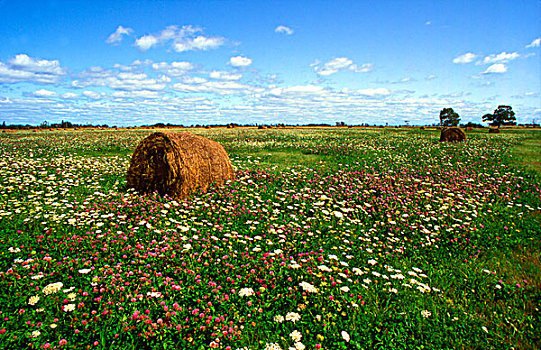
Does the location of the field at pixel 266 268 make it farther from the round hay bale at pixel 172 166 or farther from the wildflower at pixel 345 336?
the round hay bale at pixel 172 166

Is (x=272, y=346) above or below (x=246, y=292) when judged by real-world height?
below

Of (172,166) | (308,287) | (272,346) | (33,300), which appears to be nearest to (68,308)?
(33,300)

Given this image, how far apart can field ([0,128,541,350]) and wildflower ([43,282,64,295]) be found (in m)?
0.02

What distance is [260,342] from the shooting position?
12.8ft

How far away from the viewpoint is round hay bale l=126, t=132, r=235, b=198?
30.5 feet

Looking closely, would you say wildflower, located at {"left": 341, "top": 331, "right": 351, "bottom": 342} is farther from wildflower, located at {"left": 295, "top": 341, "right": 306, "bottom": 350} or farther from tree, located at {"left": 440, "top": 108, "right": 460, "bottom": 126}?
tree, located at {"left": 440, "top": 108, "right": 460, "bottom": 126}

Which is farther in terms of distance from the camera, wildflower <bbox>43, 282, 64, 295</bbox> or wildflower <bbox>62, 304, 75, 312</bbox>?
wildflower <bbox>43, 282, 64, 295</bbox>

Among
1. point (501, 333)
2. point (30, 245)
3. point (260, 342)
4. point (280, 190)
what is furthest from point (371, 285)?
point (30, 245)

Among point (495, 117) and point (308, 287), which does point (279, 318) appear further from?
point (495, 117)

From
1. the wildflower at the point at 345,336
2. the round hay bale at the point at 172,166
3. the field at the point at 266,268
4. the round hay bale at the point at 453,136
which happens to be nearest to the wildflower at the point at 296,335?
the field at the point at 266,268

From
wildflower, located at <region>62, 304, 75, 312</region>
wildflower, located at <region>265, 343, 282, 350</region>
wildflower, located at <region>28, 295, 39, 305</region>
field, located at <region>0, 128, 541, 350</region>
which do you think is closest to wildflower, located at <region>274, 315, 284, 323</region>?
field, located at <region>0, 128, 541, 350</region>

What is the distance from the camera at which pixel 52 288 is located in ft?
14.8

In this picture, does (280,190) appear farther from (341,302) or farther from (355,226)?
(341,302)

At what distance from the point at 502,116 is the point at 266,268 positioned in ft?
416
